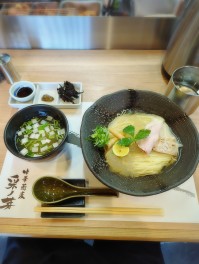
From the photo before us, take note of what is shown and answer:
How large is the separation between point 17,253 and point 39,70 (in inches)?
37.4

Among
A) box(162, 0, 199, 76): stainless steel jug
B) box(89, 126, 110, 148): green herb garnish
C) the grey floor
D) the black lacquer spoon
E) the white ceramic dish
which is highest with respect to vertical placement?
box(162, 0, 199, 76): stainless steel jug

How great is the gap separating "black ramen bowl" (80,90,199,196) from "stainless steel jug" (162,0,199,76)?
32cm

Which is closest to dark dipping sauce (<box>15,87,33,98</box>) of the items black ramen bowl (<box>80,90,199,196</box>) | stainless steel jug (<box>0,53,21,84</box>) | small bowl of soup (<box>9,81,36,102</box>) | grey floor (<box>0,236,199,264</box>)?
small bowl of soup (<box>9,81,36,102</box>)

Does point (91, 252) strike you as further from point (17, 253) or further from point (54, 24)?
point (54, 24)

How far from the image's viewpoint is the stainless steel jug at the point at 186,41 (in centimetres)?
84

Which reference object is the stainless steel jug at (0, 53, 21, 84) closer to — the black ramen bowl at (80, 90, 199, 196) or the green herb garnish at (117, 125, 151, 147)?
the black ramen bowl at (80, 90, 199, 196)

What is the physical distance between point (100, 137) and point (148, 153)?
0.63ft

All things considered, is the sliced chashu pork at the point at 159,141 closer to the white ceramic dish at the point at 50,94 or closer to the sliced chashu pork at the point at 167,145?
the sliced chashu pork at the point at 167,145

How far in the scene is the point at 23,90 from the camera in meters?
1.00

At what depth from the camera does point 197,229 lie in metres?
0.72

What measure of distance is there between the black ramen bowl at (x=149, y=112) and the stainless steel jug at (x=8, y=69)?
1.78 ft

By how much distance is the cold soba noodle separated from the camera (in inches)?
29.0

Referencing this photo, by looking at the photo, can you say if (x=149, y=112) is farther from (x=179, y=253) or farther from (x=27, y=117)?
(x=179, y=253)

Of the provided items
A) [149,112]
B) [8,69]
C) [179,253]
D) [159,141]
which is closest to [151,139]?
[159,141]
